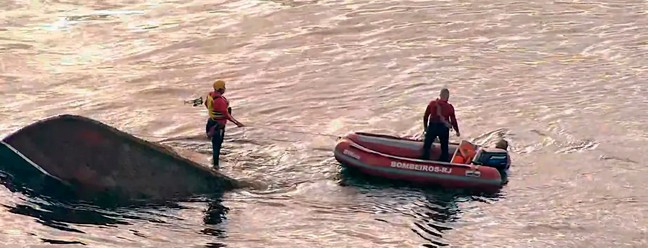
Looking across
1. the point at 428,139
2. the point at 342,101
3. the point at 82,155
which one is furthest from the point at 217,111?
the point at 342,101

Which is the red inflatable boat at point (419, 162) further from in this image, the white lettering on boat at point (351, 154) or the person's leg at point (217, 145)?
the person's leg at point (217, 145)

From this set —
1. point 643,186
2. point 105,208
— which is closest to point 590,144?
point 643,186

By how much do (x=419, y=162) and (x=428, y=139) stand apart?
926mm

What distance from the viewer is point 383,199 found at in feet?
72.2

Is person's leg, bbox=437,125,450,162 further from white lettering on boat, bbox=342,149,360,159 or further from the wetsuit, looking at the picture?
the wetsuit

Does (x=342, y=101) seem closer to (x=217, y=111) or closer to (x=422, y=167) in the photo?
(x=422, y=167)

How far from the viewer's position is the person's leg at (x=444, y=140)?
75.7 feet

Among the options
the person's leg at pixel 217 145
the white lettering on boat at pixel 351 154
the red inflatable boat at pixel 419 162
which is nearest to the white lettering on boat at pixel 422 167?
the red inflatable boat at pixel 419 162

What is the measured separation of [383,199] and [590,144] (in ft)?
22.3

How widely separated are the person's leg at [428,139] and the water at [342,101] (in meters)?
1.29

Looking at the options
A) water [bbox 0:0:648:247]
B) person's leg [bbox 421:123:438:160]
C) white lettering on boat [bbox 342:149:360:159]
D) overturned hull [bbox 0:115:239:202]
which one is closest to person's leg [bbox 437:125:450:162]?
person's leg [bbox 421:123:438:160]

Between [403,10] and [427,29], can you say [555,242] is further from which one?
[403,10]

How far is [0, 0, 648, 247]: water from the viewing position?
2016 cm

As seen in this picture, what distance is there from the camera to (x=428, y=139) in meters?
23.4
